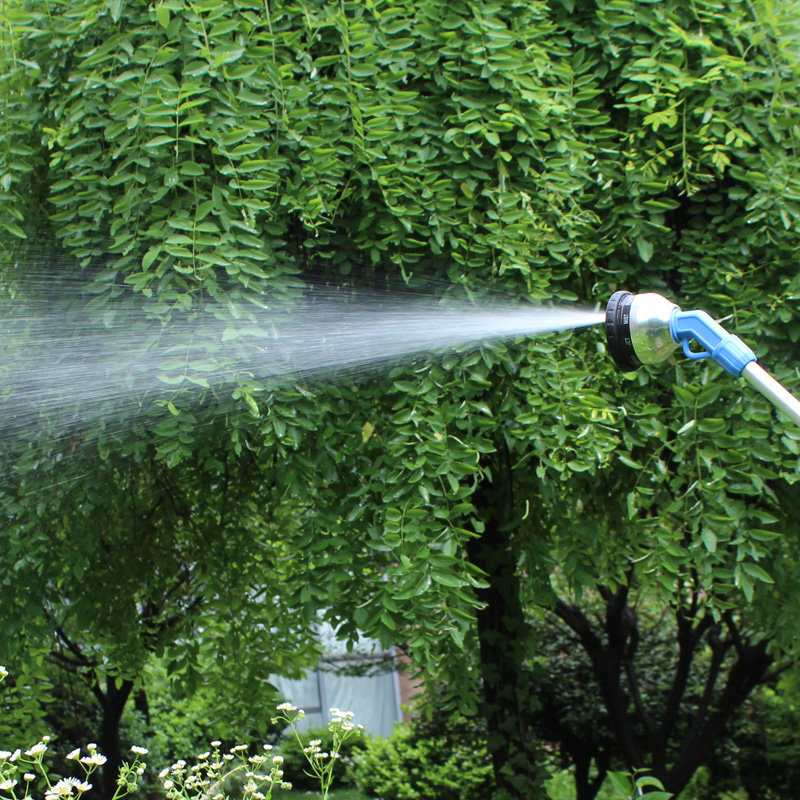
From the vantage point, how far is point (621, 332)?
202 centimetres

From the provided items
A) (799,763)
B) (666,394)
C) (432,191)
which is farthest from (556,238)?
(799,763)

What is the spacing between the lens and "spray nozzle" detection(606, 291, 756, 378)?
1836 millimetres

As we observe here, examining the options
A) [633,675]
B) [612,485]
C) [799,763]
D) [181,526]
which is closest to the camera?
[612,485]

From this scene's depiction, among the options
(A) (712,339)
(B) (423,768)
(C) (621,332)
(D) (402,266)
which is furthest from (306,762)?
(A) (712,339)

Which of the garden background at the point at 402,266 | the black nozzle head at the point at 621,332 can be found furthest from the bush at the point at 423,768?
the black nozzle head at the point at 621,332

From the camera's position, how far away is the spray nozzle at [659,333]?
1.84 m

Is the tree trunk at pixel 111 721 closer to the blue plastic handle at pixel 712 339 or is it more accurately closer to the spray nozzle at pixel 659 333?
the spray nozzle at pixel 659 333

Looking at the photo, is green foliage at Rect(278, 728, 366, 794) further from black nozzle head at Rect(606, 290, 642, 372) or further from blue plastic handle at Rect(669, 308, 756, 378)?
blue plastic handle at Rect(669, 308, 756, 378)

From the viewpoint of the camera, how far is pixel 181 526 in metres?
3.64

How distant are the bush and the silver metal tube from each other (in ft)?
15.1

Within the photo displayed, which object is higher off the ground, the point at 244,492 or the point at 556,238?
the point at 556,238

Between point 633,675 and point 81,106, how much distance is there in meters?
5.03

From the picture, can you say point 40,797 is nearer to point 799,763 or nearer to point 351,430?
point 351,430

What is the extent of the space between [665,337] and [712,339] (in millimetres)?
109
